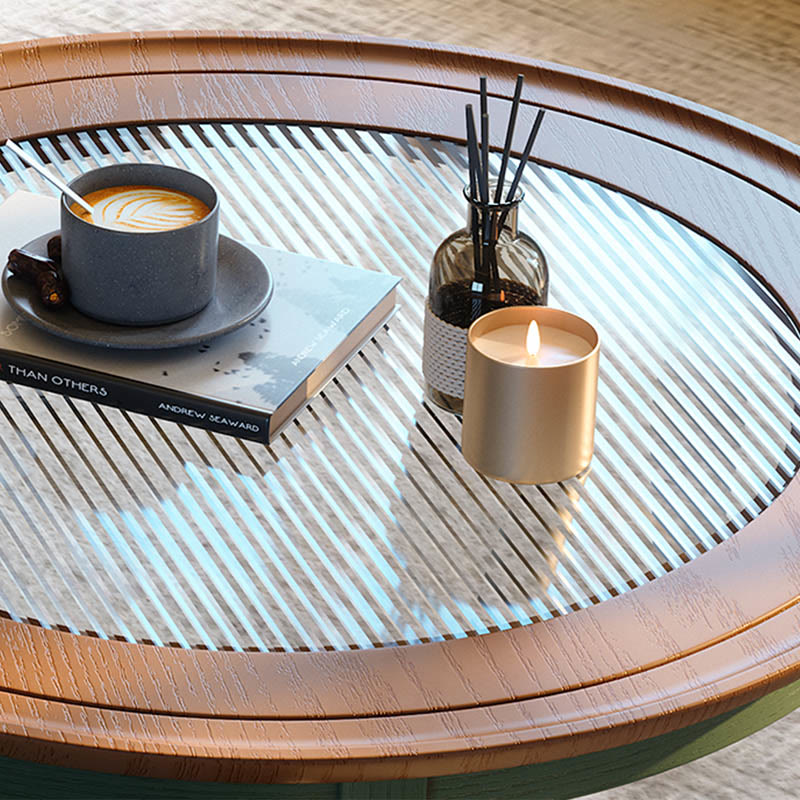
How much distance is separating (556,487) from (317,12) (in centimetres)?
175

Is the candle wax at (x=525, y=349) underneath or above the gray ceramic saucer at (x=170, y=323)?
above

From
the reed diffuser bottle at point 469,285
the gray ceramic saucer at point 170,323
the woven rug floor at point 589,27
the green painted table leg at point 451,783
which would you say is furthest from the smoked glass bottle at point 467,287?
the woven rug floor at point 589,27

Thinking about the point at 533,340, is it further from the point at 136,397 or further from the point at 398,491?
the point at 136,397

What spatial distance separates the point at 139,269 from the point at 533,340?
0.79ft

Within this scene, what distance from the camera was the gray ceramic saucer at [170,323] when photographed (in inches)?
31.6

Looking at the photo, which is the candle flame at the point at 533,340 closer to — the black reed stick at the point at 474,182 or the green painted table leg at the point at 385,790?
the black reed stick at the point at 474,182

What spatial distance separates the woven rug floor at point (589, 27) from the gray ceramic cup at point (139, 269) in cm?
143

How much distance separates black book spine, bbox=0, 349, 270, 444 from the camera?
2.55 feet

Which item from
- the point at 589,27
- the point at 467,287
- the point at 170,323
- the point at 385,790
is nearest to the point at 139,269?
the point at 170,323

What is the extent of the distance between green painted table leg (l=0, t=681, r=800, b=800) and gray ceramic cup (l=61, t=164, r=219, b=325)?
30cm

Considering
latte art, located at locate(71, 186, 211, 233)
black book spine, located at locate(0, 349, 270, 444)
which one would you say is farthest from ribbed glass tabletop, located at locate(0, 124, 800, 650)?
latte art, located at locate(71, 186, 211, 233)

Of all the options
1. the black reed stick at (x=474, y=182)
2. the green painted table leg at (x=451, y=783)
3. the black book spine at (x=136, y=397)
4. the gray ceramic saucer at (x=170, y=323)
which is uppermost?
the black reed stick at (x=474, y=182)

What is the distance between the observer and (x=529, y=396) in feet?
2.39

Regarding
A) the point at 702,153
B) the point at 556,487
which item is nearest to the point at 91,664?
the point at 556,487
